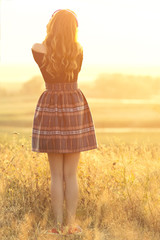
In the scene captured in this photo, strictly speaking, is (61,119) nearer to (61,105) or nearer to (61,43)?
(61,105)

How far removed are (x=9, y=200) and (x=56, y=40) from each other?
180 centimetres

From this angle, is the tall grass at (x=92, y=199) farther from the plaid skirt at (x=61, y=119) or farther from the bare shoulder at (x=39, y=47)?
the bare shoulder at (x=39, y=47)

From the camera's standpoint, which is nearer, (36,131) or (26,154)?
(36,131)

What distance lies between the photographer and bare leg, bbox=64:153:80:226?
147 inches

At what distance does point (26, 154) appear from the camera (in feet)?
16.2

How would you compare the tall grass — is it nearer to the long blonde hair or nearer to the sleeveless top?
the sleeveless top

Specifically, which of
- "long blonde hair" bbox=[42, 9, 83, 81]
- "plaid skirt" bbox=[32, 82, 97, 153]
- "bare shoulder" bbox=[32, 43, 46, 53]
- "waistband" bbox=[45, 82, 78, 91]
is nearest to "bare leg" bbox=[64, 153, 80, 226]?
"plaid skirt" bbox=[32, 82, 97, 153]

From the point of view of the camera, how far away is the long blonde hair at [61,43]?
11.7ft

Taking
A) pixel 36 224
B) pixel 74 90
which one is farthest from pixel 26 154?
pixel 74 90

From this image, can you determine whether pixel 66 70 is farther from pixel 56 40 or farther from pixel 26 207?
pixel 26 207

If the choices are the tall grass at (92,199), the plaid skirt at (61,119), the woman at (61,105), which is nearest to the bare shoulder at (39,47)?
the woman at (61,105)

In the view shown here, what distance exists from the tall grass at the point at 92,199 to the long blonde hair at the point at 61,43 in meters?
1.30

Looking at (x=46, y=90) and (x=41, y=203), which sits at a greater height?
(x=46, y=90)

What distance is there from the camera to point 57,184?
3.78 meters
